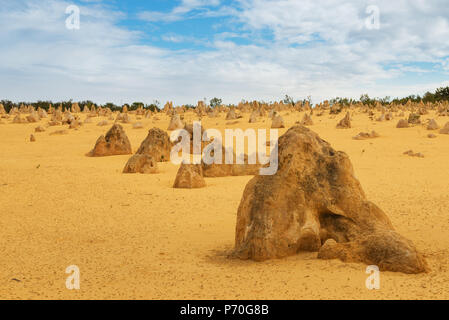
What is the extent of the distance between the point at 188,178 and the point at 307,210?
5.61 meters

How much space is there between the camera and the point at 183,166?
10.4 m

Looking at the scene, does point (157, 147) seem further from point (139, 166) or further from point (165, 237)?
point (165, 237)

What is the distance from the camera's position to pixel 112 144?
16438 millimetres

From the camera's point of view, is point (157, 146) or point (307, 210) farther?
point (157, 146)

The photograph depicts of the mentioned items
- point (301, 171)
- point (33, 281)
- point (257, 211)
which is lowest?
point (33, 281)

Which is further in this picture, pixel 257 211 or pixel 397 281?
pixel 257 211

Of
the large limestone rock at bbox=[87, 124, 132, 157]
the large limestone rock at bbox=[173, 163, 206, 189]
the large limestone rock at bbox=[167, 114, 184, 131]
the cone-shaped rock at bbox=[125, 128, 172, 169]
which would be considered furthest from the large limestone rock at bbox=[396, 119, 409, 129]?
the large limestone rock at bbox=[173, 163, 206, 189]

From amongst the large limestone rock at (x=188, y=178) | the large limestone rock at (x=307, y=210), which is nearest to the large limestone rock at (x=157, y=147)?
the large limestone rock at (x=188, y=178)

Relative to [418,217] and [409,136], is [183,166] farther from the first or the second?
[409,136]

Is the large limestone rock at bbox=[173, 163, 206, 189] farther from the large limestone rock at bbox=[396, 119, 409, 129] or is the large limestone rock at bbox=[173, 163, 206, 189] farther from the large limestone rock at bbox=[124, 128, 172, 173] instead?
the large limestone rock at bbox=[396, 119, 409, 129]

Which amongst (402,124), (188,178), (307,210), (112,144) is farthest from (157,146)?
(402,124)

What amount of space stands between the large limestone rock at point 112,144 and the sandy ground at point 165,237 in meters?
1.84

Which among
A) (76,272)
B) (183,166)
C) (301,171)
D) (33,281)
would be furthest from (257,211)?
(183,166)

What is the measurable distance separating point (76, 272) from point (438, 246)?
4316 millimetres
